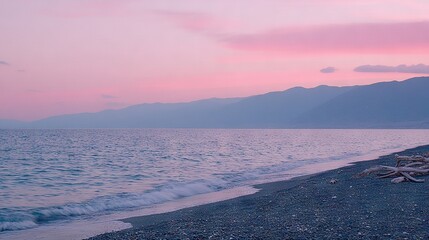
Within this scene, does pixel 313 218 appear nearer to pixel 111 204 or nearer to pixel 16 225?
pixel 16 225

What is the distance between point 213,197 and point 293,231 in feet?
37.5

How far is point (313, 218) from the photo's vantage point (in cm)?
1250

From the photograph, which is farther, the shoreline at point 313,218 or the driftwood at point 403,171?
the driftwood at point 403,171

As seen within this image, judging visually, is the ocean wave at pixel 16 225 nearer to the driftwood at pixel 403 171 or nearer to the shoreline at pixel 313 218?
the shoreline at pixel 313 218

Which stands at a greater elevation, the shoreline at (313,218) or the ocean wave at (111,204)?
the shoreline at (313,218)

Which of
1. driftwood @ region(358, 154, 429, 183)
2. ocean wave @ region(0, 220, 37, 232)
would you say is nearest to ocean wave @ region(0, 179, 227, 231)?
ocean wave @ region(0, 220, 37, 232)

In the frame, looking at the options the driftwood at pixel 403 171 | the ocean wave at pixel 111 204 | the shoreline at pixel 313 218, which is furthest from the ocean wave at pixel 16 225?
the driftwood at pixel 403 171

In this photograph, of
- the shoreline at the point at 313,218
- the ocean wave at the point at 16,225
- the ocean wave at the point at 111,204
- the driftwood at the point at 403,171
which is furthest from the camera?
the driftwood at the point at 403,171

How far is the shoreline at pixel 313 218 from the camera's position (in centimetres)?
1082

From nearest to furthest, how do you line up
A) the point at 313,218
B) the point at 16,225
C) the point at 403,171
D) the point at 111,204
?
the point at 313,218 → the point at 16,225 → the point at 403,171 → the point at 111,204

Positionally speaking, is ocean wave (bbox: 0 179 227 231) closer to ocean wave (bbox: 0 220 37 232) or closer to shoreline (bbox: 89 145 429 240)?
ocean wave (bbox: 0 220 37 232)

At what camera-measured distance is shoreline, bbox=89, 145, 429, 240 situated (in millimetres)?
10820

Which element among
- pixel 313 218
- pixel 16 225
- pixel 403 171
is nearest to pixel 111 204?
pixel 16 225

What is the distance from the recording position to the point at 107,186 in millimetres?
26125
